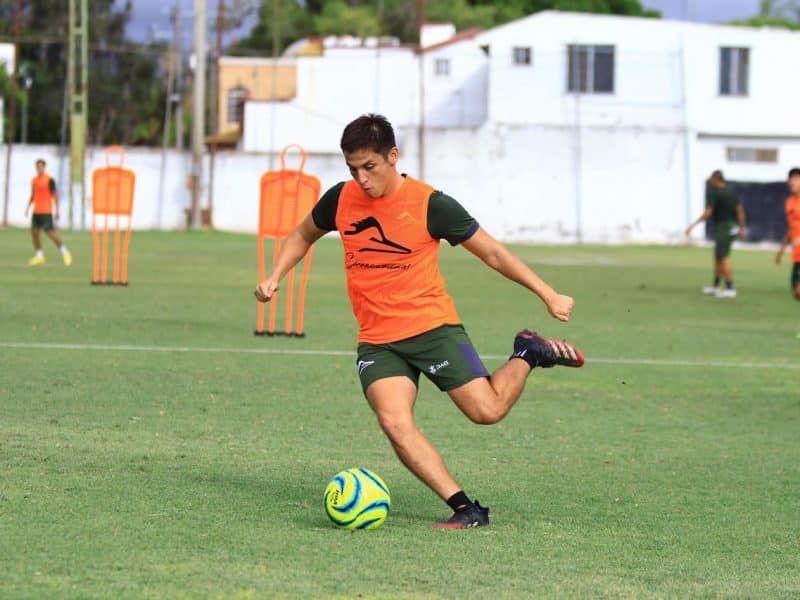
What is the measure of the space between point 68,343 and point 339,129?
52074mm

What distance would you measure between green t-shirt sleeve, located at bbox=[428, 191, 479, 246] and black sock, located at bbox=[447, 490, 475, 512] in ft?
4.01

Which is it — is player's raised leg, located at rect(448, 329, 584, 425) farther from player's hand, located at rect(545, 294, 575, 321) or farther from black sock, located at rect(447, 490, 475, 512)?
black sock, located at rect(447, 490, 475, 512)

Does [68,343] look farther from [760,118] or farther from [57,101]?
[57,101]

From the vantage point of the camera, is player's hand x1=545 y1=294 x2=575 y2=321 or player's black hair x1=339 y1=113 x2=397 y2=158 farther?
player's hand x1=545 y1=294 x2=575 y2=321

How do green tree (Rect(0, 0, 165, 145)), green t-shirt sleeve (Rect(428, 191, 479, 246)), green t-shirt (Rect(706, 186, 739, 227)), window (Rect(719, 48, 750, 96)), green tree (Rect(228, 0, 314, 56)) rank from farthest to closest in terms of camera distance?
green tree (Rect(228, 0, 314, 56)) → green tree (Rect(0, 0, 165, 145)) → window (Rect(719, 48, 750, 96)) → green t-shirt (Rect(706, 186, 739, 227)) → green t-shirt sleeve (Rect(428, 191, 479, 246))

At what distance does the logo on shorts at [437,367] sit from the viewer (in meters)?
7.38

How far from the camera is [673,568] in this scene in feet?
21.4

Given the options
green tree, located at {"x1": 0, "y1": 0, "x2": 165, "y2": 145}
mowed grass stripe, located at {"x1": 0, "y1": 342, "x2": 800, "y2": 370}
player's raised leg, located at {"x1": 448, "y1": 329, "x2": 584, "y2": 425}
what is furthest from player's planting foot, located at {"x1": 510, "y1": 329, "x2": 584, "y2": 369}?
green tree, located at {"x1": 0, "y1": 0, "x2": 165, "y2": 145}

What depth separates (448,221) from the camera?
7328 millimetres

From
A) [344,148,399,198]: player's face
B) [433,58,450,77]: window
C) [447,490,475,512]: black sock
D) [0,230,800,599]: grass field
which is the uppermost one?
[433,58,450,77]: window

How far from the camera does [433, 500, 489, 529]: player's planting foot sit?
7.19m

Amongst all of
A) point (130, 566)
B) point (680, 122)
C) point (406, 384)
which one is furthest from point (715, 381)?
point (680, 122)

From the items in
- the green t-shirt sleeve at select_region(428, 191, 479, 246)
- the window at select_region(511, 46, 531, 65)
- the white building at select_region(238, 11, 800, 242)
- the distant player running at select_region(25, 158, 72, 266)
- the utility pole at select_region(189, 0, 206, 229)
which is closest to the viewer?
the green t-shirt sleeve at select_region(428, 191, 479, 246)

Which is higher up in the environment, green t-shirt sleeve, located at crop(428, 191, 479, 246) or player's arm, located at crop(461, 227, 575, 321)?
green t-shirt sleeve, located at crop(428, 191, 479, 246)
